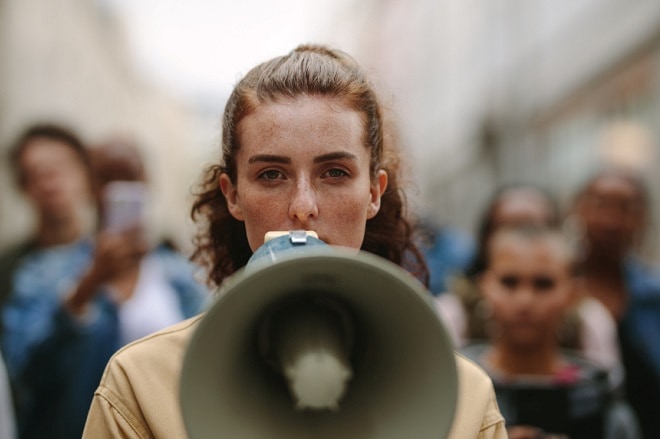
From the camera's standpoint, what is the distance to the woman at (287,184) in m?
1.79

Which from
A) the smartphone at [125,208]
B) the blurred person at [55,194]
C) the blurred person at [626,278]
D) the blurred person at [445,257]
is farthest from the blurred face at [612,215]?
the blurred person at [55,194]

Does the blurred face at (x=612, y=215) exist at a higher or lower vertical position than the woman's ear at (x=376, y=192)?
lower

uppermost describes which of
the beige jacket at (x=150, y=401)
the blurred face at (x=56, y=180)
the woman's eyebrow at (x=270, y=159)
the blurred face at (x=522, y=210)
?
the woman's eyebrow at (x=270, y=159)

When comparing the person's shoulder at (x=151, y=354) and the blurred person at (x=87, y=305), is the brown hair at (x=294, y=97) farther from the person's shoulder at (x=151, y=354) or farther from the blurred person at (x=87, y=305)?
the blurred person at (x=87, y=305)

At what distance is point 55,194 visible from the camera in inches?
173

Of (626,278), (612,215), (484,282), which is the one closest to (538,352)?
(484,282)

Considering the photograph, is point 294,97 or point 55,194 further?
point 55,194

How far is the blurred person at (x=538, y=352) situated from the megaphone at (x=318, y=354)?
1544 millimetres

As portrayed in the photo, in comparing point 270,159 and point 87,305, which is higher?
point 270,159

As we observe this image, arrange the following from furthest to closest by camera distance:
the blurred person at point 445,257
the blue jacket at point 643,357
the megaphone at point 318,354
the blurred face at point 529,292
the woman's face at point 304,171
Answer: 1. the blurred person at point 445,257
2. the blue jacket at point 643,357
3. the blurred face at point 529,292
4. the woman's face at point 304,171
5. the megaphone at point 318,354

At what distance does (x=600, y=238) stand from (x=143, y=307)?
216 cm

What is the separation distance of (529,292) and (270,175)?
196 cm

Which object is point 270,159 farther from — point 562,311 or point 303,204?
point 562,311

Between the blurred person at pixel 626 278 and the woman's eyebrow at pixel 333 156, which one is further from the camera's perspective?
the blurred person at pixel 626 278
